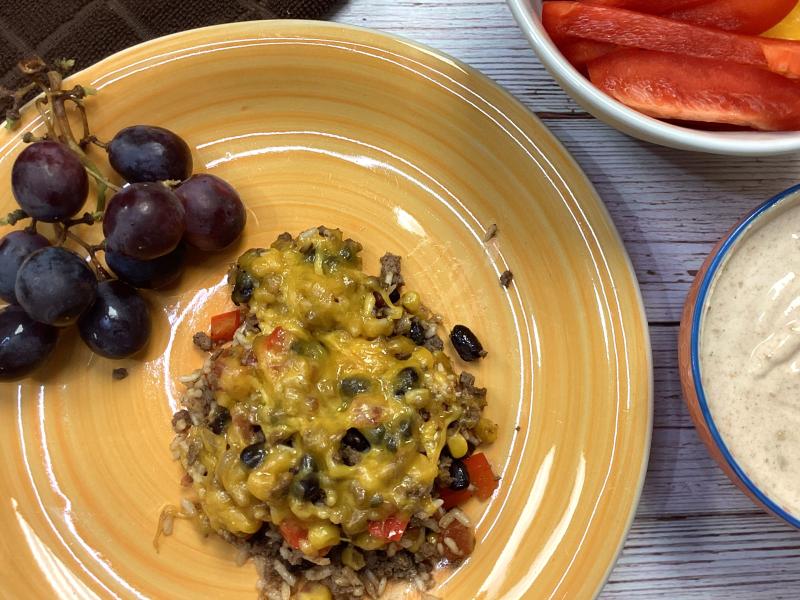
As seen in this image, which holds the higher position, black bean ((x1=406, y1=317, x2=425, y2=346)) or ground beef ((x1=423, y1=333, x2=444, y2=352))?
black bean ((x1=406, y1=317, x2=425, y2=346))

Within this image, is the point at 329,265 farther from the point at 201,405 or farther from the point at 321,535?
the point at 321,535

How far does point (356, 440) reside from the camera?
1143mm

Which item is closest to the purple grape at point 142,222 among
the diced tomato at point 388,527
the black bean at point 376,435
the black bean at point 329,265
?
the black bean at point 329,265

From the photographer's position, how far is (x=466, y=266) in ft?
4.69

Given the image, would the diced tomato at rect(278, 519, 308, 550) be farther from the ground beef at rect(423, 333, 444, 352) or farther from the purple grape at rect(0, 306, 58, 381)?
the purple grape at rect(0, 306, 58, 381)

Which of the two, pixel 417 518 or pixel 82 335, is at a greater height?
pixel 82 335

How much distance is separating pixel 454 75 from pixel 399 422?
26.6 inches

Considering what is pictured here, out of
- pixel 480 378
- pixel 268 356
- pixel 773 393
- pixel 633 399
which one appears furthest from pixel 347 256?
pixel 773 393

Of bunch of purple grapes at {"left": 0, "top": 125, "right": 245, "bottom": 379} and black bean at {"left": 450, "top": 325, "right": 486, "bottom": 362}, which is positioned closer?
bunch of purple grapes at {"left": 0, "top": 125, "right": 245, "bottom": 379}

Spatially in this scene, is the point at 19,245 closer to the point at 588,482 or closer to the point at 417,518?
the point at 417,518

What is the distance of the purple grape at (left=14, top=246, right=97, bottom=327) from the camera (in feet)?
3.80

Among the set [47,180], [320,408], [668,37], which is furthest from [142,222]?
[668,37]

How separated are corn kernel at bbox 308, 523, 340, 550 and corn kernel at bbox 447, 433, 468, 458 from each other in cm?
25

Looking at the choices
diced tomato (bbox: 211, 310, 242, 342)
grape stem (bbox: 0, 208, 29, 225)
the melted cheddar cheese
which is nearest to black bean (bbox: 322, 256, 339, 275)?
the melted cheddar cheese
